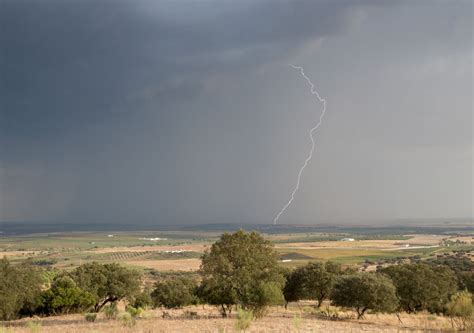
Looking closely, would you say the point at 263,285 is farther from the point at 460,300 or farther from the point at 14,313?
the point at 14,313

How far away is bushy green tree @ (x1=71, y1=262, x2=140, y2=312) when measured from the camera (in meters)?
51.2

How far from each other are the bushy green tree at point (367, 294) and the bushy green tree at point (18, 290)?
30.4 m

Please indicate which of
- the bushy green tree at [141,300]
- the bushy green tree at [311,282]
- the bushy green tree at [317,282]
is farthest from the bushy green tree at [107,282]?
the bushy green tree at [317,282]

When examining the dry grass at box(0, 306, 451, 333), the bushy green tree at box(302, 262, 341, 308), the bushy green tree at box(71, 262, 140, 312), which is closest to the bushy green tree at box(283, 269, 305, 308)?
the bushy green tree at box(302, 262, 341, 308)

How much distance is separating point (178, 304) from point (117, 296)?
10.1 meters

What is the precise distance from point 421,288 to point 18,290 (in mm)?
42961

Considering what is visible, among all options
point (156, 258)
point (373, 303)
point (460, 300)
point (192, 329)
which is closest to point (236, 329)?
point (192, 329)

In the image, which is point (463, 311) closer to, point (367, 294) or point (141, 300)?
point (367, 294)

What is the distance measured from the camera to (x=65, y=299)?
47.4 metres

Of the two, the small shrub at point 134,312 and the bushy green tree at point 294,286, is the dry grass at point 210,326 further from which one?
the bushy green tree at point 294,286

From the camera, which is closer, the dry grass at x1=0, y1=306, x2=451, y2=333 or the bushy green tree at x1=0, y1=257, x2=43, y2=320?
the dry grass at x1=0, y1=306, x2=451, y2=333

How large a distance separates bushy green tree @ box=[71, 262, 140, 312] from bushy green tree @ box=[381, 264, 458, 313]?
101 feet

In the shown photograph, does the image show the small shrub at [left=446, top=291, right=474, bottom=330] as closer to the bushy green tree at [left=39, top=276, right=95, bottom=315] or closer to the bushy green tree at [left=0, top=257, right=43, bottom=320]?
the bushy green tree at [left=39, top=276, right=95, bottom=315]

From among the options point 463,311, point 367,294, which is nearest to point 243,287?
point 367,294
